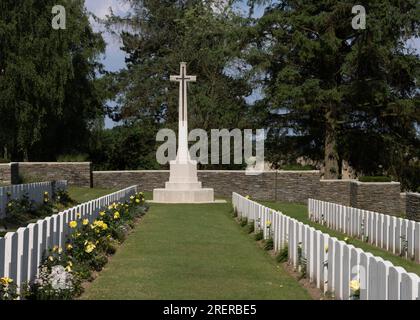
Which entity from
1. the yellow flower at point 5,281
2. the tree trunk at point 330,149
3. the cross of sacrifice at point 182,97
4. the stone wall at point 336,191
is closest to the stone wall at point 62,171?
the cross of sacrifice at point 182,97

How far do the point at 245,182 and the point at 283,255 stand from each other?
68.2ft

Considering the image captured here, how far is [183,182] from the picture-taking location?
26.4 metres

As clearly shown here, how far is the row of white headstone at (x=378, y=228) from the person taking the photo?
11836 mm

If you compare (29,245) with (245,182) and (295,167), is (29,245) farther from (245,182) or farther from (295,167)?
(295,167)

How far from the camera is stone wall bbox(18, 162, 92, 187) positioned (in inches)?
1208

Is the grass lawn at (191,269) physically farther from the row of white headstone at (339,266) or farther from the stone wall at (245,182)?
the stone wall at (245,182)

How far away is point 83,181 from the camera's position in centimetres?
3125

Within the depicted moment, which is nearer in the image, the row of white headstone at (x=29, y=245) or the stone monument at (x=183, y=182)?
the row of white headstone at (x=29, y=245)

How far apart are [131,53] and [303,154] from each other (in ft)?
67.2

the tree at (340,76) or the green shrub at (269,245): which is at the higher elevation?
the tree at (340,76)

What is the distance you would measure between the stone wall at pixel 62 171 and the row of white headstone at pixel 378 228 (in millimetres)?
15397

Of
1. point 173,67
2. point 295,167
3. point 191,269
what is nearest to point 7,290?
point 191,269
